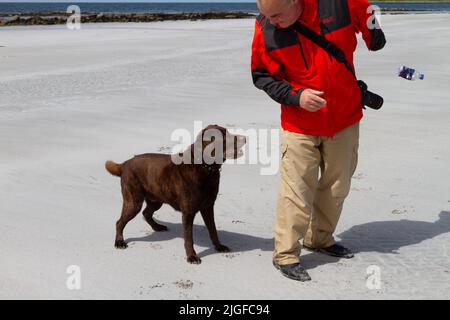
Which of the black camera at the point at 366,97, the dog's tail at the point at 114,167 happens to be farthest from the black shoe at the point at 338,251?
the dog's tail at the point at 114,167

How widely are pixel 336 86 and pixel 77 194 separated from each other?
10.4ft

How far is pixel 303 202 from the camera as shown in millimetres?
4266

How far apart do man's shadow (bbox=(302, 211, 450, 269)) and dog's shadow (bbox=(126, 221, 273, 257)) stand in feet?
1.49

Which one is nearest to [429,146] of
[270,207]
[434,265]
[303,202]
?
[270,207]

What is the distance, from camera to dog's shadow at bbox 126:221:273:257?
493 cm

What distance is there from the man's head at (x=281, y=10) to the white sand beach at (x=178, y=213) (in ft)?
5.96

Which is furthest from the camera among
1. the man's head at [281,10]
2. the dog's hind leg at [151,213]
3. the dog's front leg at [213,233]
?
the dog's hind leg at [151,213]

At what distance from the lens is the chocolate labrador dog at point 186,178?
4387 mm

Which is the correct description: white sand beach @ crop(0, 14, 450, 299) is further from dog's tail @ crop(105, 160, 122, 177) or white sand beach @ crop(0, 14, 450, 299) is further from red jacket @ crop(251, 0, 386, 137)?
red jacket @ crop(251, 0, 386, 137)

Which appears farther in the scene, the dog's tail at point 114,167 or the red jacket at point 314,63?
the dog's tail at point 114,167

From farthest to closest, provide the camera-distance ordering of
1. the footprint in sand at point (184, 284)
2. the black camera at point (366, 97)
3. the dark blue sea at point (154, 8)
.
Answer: the dark blue sea at point (154, 8) < the black camera at point (366, 97) < the footprint in sand at point (184, 284)

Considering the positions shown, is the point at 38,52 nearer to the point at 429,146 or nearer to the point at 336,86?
the point at 429,146

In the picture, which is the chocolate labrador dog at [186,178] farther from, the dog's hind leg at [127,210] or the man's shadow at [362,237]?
the man's shadow at [362,237]

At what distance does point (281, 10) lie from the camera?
3.83 m
